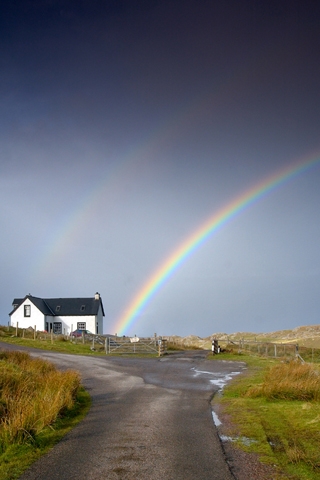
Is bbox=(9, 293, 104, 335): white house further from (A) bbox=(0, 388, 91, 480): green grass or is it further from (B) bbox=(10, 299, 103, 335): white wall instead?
(A) bbox=(0, 388, 91, 480): green grass

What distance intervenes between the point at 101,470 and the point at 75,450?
143 centimetres

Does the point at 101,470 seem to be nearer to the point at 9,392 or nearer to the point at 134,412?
the point at 134,412

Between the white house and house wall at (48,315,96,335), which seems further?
house wall at (48,315,96,335)

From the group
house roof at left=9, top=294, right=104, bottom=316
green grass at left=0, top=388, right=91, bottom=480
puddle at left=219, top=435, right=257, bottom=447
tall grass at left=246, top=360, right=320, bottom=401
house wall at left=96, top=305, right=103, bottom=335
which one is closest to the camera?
green grass at left=0, top=388, right=91, bottom=480

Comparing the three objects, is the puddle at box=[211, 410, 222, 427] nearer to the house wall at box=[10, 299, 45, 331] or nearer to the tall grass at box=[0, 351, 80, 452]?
the tall grass at box=[0, 351, 80, 452]

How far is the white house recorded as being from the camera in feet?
253

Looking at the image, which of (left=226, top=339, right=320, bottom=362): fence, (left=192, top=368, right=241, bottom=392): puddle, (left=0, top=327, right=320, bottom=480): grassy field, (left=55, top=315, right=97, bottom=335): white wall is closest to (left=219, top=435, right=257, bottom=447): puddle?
(left=0, top=327, right=320, bottom=480): grassy field

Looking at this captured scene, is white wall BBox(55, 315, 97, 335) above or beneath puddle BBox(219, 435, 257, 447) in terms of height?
above

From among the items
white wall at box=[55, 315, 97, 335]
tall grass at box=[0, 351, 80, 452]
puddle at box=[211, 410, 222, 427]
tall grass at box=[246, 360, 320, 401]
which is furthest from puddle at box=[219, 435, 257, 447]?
white wall at box=[55, 315, 97, 335]

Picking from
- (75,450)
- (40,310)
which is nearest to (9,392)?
(75,450)

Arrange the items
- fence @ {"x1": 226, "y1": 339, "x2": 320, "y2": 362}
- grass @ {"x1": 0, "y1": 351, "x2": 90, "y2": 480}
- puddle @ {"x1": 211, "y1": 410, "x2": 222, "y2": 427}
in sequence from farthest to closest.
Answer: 1. fence @ {"x1": 226, "y1": 339, "x2": 320, "y2": 362}
2. puddle @ {"x1": 211, "y1": 410, "x2": 222, "y2": 427}
3. grass @ {"x1": 0, "y1": 351, "x2": 90, "y2": 480}

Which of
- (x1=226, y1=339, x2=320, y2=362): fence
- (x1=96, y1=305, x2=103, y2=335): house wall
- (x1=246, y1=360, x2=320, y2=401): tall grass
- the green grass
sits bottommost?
(x1=226, y1=339, x2=320, y2=362): fence

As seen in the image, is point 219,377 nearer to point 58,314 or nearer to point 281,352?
point 281,352

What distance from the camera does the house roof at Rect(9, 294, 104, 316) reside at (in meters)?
79.9
